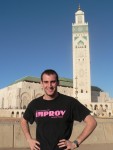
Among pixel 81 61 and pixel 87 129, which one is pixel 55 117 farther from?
pixel 81 61

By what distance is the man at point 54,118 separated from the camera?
3.62 metres

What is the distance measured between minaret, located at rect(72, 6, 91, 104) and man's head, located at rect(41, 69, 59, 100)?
98.1 metres

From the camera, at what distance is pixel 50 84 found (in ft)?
12.6

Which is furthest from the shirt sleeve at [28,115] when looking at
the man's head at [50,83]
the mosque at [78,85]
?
the mosque at [78,85]

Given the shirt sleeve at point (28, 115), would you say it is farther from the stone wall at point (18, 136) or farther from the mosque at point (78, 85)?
Answer: the mosque at point (78, 85)

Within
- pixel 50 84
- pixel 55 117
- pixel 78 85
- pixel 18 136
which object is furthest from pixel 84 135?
pixel 78 85

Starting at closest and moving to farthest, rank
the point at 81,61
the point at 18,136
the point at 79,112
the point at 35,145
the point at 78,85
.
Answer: the point at 35,145
the point at 79,112
the point at 18,136
the point at 78,85
the point at 81,61

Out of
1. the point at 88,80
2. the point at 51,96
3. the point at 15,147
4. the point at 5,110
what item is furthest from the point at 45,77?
the point at 88,80

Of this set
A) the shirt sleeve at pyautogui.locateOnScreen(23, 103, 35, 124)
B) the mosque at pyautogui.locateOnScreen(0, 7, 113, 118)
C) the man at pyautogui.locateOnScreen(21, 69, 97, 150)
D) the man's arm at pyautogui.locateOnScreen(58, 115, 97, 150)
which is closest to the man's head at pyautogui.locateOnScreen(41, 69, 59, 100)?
the man at pyautogui.locateOnScreen(21, 69, 97, 150)

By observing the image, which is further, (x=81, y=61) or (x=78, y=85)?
(x=81, y=61)

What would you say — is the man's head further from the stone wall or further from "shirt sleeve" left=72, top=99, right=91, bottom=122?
the stone wall

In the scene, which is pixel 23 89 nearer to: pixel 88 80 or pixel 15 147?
pixel 88 80

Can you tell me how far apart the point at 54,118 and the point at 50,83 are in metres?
0.45

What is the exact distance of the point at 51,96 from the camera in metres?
3.81
